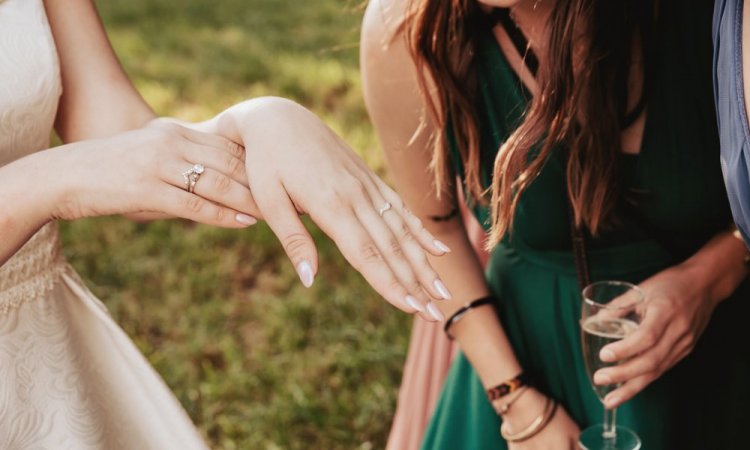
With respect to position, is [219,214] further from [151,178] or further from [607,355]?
[607,355]

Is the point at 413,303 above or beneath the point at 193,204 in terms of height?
beneath

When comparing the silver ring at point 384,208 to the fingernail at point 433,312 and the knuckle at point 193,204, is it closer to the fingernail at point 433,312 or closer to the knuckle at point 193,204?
the fingernail at point 433,312

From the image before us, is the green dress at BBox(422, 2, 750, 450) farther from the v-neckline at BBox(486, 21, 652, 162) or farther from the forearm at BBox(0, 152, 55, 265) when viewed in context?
the forearm at BBox(0, 152, 55, 265)

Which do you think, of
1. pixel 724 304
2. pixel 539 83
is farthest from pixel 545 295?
pixel 539 83

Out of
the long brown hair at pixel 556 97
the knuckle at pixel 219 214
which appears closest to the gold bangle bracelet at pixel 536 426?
the long brown hair at pixel 556 97

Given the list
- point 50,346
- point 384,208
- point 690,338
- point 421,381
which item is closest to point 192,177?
point 384,208

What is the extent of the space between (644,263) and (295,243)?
3.00 ft

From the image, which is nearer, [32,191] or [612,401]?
[32,191]

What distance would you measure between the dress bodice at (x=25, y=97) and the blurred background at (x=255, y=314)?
72 cm

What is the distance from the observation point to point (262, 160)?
4.07ft

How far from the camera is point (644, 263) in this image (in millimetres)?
1845

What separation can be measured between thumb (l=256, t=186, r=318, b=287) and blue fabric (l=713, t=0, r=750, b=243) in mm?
556

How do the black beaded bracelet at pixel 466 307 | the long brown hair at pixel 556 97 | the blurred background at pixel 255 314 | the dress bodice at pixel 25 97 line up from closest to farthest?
1. the dress bodice at pixel 25 97
2. the long brown hair at pixel 556 97
3. the black beaded bracelet at pixel 466 307
4. the blurred background at pixel 255 314

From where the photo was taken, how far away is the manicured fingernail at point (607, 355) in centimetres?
157
